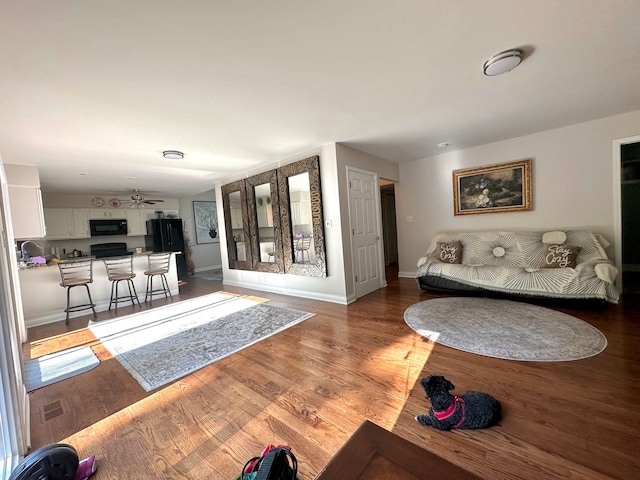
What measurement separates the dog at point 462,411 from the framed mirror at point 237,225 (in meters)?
4.28

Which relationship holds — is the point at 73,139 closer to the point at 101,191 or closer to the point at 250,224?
the point at 250,224

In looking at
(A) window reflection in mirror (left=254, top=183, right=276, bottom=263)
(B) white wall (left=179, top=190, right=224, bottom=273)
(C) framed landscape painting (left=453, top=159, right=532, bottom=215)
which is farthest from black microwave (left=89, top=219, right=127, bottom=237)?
(C) framed landscape painting (left=453, top=159, right=532, bottom=215)

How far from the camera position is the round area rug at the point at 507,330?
2.11 meters

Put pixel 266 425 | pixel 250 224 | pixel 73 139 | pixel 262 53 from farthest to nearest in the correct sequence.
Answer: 1. pixel 250 224
2. pixel 73 139
3. pixel 262 53
4. pixel 266 425

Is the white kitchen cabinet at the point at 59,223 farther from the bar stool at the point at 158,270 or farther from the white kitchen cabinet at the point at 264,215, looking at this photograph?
the white kitchen cabinet at the point at 264,215

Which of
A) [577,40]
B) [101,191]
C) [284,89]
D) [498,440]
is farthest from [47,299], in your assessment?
[577,40]

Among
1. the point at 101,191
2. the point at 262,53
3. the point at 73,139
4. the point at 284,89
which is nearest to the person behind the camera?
the point at 262,53

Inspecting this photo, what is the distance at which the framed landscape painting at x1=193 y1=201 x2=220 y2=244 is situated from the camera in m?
7.91

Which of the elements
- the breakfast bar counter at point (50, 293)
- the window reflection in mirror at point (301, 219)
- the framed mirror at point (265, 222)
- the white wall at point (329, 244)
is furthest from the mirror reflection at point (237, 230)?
the breakfast bar counter at point (50, 293)

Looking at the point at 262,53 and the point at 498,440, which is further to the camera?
the point at 262,53

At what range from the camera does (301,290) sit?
175 inches

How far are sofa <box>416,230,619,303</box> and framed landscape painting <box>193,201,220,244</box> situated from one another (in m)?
6.59

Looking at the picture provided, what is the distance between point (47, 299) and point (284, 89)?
4.81 meters

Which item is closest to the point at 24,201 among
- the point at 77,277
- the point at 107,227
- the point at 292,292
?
the point at 77,277
